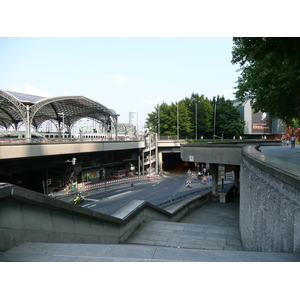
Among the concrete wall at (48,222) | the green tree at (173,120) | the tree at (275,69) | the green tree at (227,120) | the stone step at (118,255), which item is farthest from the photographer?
the green tree at (227,120)

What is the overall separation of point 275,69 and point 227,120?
50773 millimetres

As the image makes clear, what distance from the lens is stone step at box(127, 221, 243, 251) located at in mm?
7945

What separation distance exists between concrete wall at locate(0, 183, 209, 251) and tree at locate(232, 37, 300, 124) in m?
7.91

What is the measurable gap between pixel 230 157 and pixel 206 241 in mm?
12825

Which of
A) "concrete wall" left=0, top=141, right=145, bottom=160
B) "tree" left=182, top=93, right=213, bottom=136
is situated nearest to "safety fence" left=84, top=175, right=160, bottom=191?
"concrete wall" left=0, top=141, right=145, bottom=160

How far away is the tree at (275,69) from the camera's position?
7752 mm

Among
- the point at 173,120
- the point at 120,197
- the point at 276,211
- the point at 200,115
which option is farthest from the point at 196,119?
the point at 276,211

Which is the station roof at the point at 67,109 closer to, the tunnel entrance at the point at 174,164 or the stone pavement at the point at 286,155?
the tunnel entrance at the point at 174,164

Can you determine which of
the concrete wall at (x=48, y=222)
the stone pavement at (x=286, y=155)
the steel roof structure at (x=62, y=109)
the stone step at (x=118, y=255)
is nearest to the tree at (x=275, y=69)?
the stone pavement at (x=286, y=155)

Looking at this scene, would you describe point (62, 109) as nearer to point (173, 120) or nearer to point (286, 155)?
point (173, 120)

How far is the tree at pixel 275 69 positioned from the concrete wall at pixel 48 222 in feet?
25.9

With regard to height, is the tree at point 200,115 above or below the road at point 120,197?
above

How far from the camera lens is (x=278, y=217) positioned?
4.64 m

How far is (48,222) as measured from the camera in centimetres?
485
